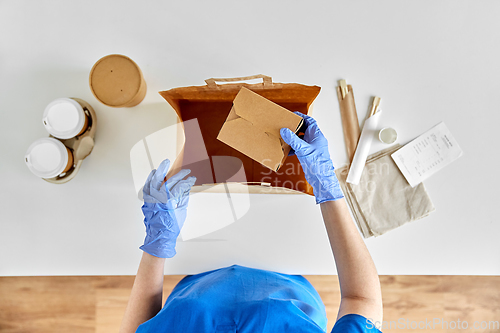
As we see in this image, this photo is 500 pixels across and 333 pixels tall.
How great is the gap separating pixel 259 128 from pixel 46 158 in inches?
23.6

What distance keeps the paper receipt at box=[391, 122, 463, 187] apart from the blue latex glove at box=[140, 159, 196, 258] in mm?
670

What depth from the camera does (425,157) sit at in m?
0.88

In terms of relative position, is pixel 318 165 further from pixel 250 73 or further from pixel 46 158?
pixel 46 158

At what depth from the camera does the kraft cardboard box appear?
2.16 feet

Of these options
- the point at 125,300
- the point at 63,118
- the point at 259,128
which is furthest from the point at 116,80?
the point at 125,300

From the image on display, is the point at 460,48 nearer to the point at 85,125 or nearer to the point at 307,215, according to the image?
the point at 307,215

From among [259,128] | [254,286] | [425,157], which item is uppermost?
[259,128]

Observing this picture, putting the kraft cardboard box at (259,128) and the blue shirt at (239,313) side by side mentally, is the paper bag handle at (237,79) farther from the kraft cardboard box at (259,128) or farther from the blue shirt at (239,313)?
the blue shirt at (239,313)

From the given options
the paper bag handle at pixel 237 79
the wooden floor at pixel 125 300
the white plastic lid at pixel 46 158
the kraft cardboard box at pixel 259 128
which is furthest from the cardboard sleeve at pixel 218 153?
the wooden floor at pixel 125 300

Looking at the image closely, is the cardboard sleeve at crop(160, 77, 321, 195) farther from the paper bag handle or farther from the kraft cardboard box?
the kraft cardboard box

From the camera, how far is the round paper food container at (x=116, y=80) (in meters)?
0.75

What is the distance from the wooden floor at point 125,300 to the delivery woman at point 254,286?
0.38m

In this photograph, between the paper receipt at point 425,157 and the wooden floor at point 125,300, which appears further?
the wooden floor at point 125,300

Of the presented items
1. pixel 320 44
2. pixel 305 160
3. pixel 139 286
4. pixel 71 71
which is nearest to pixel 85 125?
pixel 71 71
